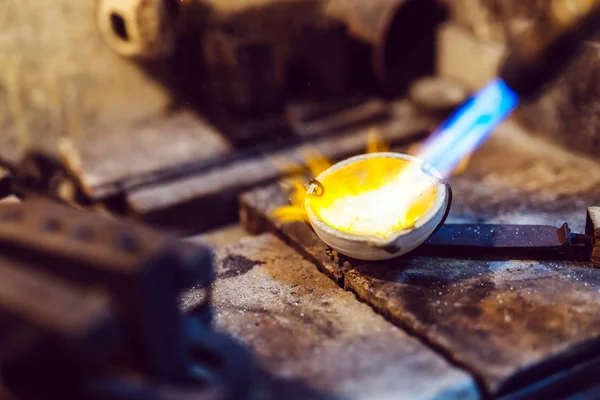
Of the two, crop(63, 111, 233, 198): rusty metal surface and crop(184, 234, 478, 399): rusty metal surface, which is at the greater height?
crop(63, 111, 233, 198): rusty metal surface

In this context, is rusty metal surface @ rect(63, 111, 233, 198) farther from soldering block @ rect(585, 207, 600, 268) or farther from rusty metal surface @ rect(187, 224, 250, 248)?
soldering block @ rect(585, 207, 600, 268)

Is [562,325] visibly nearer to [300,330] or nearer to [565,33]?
[300,330]

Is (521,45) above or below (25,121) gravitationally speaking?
above

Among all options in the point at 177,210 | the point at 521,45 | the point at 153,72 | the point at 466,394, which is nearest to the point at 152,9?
the point at 153,72

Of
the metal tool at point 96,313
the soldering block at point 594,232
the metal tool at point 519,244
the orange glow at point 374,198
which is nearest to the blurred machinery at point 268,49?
the orange glow at point 374,198

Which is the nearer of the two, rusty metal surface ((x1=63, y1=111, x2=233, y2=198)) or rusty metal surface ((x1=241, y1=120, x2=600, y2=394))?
rusty metal surface ((x1=241, y1=120, x2=600, y2=394))

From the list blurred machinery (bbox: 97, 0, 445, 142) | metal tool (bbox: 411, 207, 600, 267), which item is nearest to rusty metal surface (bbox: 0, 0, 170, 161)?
blurred machinery (bbox: 97, 0, 445, 142)
